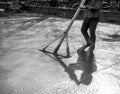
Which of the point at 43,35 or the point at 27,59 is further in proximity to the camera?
the point at 43,35

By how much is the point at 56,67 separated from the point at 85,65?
32.6 inches

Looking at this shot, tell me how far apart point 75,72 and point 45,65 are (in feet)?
2.99

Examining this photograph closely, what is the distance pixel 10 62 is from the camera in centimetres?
670

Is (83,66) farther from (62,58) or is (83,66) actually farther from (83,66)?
(62,58)

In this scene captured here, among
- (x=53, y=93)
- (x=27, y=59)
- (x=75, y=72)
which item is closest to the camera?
(x=53, y=93)

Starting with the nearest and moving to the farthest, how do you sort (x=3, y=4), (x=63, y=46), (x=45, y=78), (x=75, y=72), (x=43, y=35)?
1. (x=45, y=78)
2. (x=75, y=72)
3. (x=63, y=46)
4. (x=43, y=35)
5. (x=3, y=4)

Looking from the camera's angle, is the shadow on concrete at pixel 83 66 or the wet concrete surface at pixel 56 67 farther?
the shadow on concrete at pixel 83 66

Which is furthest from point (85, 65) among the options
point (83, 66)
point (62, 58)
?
point (62, 58)

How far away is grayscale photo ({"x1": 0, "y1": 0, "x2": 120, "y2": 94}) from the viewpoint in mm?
5230

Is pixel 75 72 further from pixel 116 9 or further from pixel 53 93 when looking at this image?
pixel 116 9

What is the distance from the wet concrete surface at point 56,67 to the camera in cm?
514

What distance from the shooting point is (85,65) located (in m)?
6.67

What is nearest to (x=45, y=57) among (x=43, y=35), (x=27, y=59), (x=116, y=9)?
(x=27, y=59)

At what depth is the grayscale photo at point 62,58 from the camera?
5230 millimetres
